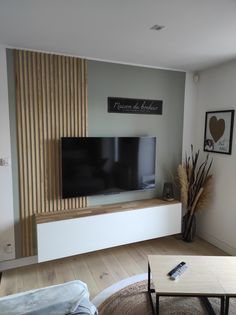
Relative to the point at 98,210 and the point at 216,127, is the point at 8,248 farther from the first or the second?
the point at 216,127

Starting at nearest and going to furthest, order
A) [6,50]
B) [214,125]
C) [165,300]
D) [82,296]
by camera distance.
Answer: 1. [82,296]
2. [165,300]
3. [6,50]
4. [214,125]

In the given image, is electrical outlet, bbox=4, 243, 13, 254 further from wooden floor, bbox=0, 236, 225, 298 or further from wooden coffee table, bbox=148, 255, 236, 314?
wooden coffee table, bbox=148, 255, 236, 314

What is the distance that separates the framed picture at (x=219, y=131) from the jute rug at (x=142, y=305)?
1.67m

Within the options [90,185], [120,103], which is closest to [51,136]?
[90,185]

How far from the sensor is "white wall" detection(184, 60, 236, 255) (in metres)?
2.88

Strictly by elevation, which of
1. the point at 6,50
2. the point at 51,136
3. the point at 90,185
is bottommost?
the point at 90,185

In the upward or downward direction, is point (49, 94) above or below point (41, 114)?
above

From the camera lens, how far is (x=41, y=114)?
8.43 feet

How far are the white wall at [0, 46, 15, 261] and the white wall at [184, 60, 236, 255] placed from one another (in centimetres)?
231

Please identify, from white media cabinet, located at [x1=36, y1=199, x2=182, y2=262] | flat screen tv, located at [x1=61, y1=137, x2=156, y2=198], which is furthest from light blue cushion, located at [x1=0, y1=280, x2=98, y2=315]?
flat screen tv, located at [x1=61, y1=137, x2=156, y2=198]

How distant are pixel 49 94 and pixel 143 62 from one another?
1.20 m

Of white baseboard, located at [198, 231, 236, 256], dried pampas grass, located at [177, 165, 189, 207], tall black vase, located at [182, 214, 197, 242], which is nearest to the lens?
white baseboard, located at [198, 231, 236, 256]

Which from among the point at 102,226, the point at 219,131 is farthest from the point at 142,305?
the point at 219,131

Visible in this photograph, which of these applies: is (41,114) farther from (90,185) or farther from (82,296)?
(82,296)
